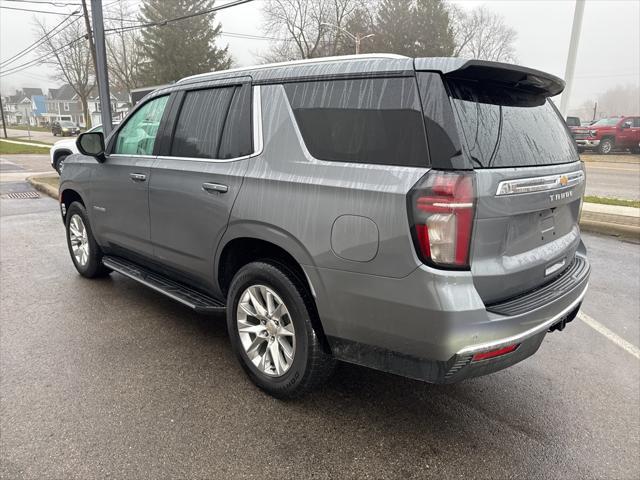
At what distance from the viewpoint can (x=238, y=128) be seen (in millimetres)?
3018

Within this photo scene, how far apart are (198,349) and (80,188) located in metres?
2.30

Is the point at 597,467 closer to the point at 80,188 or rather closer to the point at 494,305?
the point at 494,305

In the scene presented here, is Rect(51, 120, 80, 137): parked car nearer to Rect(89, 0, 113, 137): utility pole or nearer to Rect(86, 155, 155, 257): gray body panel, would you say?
Rect(89, 0, 113, 137): utility pole

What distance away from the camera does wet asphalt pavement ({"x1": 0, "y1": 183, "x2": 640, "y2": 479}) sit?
2.34m

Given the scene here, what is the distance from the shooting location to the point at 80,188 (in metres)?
4.69

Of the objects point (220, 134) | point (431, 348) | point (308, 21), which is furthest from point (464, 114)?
point (308, 21)

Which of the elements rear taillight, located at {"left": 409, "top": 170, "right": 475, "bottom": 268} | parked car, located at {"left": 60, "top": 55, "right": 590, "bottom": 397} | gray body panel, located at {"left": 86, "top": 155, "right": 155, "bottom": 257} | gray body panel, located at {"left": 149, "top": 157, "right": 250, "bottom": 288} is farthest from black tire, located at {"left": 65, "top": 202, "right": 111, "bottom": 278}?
rear taillight, located at {"left": 409, "top": 170, "right": 475, "bottom": 268}

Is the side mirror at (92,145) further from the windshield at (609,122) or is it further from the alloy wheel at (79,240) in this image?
the windshield at (609,122)

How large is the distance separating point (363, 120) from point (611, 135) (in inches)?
1049

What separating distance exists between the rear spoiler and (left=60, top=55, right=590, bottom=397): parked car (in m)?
0.01

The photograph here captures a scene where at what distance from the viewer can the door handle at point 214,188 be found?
9.72 feet

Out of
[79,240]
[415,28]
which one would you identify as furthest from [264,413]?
[415,28]

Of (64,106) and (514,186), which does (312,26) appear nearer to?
(514,186)

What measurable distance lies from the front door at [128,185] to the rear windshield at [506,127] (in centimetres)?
248
